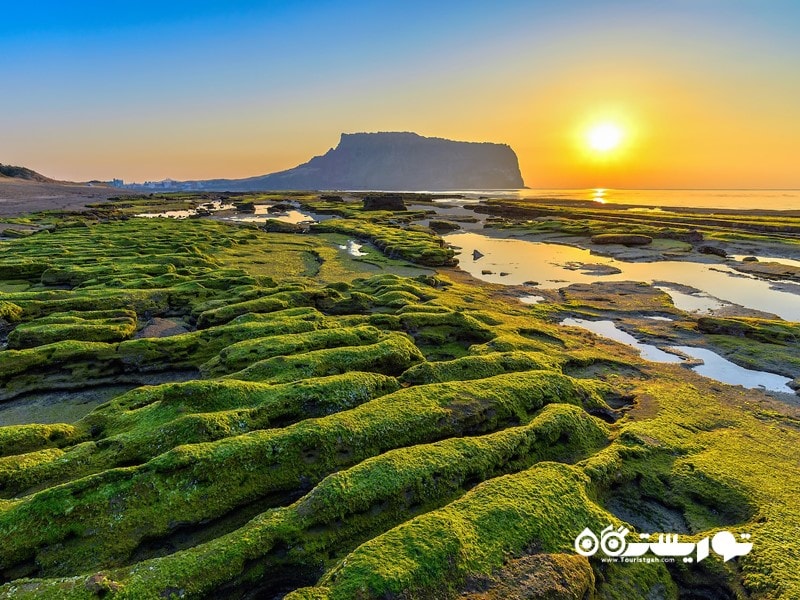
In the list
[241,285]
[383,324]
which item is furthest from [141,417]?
[241,285]

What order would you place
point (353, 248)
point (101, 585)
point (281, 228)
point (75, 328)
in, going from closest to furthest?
point (101, 585) < point (75, 328) < point (353, 248) < point (281, 228)

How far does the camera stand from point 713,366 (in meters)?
17.0

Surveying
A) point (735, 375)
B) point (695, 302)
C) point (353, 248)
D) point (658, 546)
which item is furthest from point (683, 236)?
point (658, 546)

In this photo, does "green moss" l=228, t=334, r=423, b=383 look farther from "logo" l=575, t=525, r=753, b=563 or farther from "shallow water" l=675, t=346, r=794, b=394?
"shallow water" l=675, t=346, r=794, b=394

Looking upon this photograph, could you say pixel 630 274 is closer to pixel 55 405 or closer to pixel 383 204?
pixel 55 405

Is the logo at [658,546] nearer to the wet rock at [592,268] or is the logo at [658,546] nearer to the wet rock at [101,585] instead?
the wet rock at [101,585]

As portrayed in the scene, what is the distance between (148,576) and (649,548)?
26.9ft

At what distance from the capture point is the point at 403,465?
823cm

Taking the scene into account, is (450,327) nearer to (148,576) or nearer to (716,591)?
(716,591)

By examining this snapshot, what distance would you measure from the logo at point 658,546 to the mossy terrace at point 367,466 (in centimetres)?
16

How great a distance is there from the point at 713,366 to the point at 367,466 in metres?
16.1

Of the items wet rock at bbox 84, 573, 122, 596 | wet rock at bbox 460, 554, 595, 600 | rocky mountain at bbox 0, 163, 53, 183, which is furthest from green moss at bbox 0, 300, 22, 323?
rocky mountain at bbox 0, 163, 53, 183

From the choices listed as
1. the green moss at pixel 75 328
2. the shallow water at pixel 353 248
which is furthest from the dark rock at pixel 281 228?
the green moss at pixel 75 328

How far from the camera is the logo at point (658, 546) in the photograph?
7.20m
